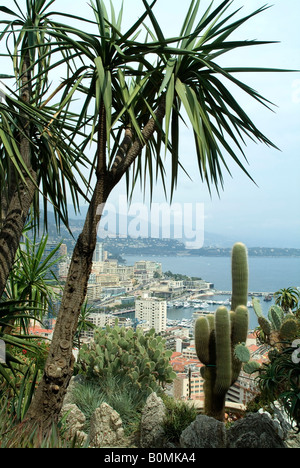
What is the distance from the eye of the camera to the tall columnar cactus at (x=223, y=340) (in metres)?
3.35

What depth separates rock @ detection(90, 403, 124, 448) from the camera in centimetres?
302

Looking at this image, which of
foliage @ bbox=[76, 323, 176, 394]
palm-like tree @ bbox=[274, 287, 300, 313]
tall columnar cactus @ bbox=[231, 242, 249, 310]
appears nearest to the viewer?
tall columnar cactus @ bbox=[231, 242, 249, 310]

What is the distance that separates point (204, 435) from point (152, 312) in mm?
3092

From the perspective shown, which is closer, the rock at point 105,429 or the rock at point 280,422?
the rock at point 280,422

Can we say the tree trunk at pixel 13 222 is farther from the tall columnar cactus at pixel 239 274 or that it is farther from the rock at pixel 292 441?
the rock at pixel 292 441

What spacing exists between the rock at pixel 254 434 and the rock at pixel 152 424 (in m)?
0.52

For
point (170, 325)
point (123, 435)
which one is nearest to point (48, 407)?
point (123, 435)

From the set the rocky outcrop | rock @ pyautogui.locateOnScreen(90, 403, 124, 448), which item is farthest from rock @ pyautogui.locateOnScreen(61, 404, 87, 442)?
rock @ pyautogui.locateOnScreen(90, 403, 124, 448)

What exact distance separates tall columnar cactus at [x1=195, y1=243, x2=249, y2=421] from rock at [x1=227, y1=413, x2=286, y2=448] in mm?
558

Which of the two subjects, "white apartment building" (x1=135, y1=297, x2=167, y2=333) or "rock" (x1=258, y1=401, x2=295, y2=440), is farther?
"white apartment building" (x1=135, y1=297, x2=167, y2=333)

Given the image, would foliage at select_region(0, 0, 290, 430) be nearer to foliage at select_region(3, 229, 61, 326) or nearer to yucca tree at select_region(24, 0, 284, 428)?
yucca tree at select_region(24, 0, 284, 428)

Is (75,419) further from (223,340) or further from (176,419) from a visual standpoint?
(223,340)

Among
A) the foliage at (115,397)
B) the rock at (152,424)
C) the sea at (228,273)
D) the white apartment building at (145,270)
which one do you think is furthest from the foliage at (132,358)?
the white apartment building at (145,270)
